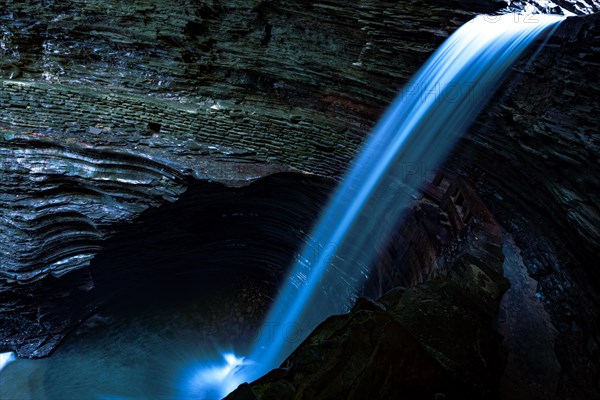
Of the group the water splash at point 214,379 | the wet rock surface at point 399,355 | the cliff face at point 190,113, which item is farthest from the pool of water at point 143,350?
Answer: the wet rock surface at point 399,355

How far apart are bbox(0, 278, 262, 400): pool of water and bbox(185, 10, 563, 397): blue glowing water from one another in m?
0.57

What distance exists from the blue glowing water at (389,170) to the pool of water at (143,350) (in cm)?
57

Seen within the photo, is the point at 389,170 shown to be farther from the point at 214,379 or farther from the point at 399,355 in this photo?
the point at 214,379

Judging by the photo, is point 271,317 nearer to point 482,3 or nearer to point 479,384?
point 479,384

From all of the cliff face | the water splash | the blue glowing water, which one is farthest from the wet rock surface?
the water splash

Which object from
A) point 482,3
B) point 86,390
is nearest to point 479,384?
point 482,3

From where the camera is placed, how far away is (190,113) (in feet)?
21.8

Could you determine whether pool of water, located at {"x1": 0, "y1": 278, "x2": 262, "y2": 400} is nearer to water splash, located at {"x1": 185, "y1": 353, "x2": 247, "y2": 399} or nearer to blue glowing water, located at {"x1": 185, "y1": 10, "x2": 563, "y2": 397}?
water splash, located at {"x1": 185, "y1": 353, "x2": 247, "y2": 399}

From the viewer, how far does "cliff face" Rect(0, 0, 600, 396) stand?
17.3 ft

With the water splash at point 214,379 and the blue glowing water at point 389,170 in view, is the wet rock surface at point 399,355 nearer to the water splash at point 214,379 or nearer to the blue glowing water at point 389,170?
the blue glowing water at point 389,170

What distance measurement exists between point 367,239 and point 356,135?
2.22 m

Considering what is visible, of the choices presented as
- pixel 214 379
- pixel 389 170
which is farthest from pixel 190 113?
pixel 214 379

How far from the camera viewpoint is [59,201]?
5.56 meters

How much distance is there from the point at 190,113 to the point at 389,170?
4.15 meters
